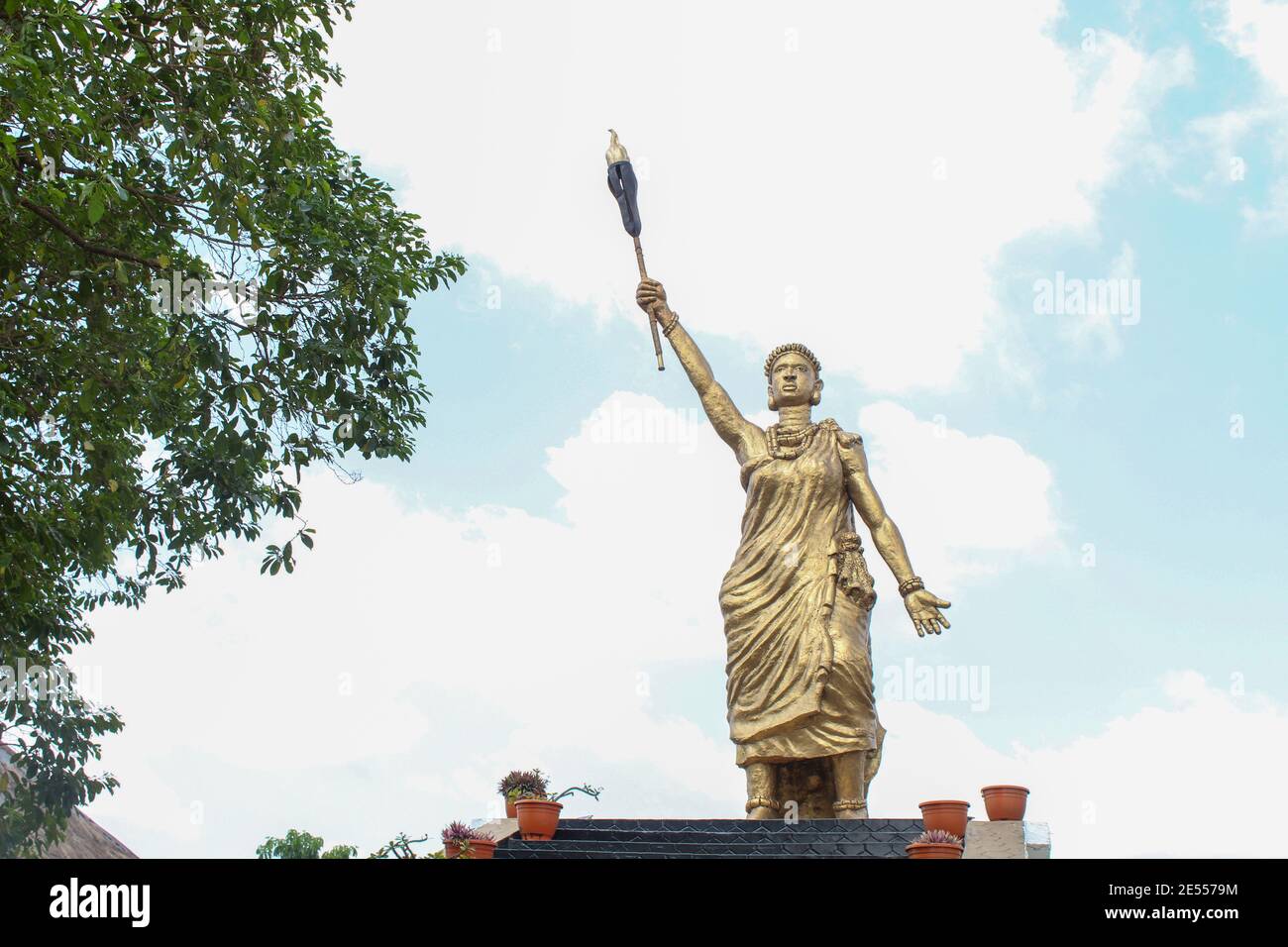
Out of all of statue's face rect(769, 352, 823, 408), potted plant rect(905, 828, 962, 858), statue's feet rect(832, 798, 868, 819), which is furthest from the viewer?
statue's face rect(769, 352, 823, 408)

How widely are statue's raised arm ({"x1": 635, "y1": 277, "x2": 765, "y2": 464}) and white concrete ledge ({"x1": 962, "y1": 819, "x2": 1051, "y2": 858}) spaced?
340 cm

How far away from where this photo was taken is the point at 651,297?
9.94 metres

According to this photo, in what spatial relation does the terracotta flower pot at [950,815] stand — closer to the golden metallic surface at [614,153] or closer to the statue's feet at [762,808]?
the statue's feet at [762,808]

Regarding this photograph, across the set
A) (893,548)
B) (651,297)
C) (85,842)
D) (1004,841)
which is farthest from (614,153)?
(85,842)

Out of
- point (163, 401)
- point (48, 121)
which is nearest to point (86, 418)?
point (163, 401)

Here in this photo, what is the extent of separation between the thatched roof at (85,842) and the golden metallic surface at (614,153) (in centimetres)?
904

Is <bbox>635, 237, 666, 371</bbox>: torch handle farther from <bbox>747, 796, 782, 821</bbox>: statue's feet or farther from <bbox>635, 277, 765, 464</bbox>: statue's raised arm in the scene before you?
<bbox>747, 796, 782, 821</bbox>: statue's feet

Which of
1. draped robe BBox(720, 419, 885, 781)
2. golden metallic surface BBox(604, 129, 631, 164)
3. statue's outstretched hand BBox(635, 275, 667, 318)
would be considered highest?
golden metallic surface BBox(604, 129, 631, 164)

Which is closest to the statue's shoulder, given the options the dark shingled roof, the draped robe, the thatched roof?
the draped robe

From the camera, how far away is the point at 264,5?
8.71 m

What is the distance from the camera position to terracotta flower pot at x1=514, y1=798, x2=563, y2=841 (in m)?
7.21

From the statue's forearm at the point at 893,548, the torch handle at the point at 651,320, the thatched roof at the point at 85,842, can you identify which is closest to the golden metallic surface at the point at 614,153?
the torch handle at the point at 651,320

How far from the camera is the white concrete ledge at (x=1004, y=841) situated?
6.57 m
